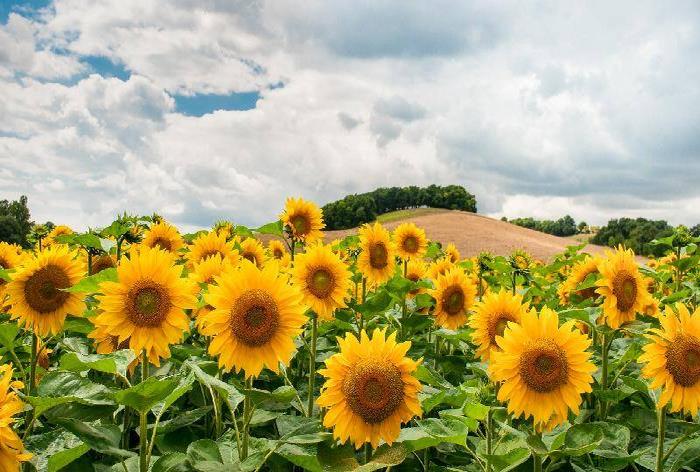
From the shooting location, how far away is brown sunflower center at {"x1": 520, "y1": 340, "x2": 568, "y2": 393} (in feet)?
11.0

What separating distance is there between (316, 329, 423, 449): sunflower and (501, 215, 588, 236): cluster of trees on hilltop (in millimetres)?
97042

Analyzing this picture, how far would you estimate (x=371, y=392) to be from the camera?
10.3 feet

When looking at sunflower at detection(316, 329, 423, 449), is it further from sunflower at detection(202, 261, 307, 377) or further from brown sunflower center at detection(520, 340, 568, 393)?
brown sunflower center at detection(520, 340, 568, 393)

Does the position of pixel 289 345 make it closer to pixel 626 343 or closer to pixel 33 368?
pixel 33 368

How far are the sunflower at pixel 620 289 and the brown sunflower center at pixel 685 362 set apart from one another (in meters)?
0.81

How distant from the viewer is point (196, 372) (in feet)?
9.85

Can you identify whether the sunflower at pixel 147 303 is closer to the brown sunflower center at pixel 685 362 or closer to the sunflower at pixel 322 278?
the sunflower at pixel 322 278

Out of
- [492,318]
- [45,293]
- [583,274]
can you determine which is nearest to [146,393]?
[45,293]

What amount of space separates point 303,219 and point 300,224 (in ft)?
0.20

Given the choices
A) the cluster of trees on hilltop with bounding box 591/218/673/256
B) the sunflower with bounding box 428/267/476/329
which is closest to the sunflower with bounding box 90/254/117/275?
the sunflower with bounding box 428/267/476/329

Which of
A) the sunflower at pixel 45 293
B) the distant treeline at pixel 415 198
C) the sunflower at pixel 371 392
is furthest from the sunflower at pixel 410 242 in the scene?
the distant treeline at pixel 415 198

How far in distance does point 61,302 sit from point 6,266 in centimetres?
306

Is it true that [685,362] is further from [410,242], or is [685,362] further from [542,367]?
[410,242]

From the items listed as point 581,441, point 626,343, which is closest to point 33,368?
point 581,441
